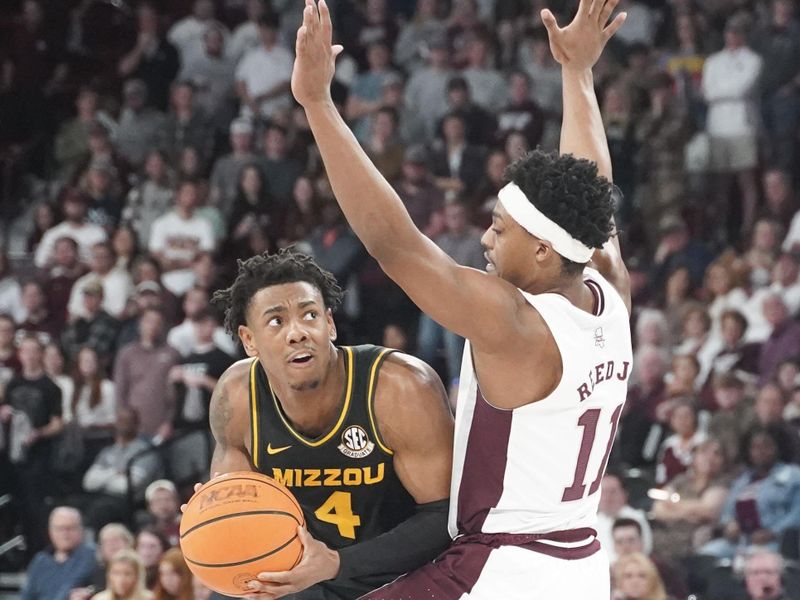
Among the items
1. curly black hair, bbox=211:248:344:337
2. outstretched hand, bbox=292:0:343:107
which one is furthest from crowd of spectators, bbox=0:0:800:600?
outstretched hand, bbox=292:0:343:107

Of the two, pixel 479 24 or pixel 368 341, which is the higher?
pixel 479 24

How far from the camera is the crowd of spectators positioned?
827 cm

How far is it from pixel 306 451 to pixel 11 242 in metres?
9.24

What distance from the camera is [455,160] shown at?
11016 mm

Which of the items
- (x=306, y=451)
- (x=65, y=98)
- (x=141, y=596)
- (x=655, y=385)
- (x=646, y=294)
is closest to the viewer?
(x=306, y=451)

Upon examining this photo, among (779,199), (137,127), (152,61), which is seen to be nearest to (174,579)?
(779,199)

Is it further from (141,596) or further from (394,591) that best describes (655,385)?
(394,591)

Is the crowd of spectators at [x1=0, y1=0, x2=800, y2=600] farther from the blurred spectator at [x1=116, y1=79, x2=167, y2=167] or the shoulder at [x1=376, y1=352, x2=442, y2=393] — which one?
the shoulder at [x1=376, y1=352, x2=442, y2=393]

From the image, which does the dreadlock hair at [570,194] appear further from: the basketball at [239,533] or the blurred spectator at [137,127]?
the blurred spectator at [137,127]

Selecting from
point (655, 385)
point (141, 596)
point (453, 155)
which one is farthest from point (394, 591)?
point (453, 155)

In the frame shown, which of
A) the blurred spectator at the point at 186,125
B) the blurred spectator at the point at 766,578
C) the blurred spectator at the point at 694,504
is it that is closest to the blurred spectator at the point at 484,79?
the blurred spectator at the point at 186,125

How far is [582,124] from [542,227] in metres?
0.93

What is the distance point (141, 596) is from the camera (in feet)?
26.1

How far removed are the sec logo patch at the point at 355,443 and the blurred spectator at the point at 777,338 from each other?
5235 millimetres
